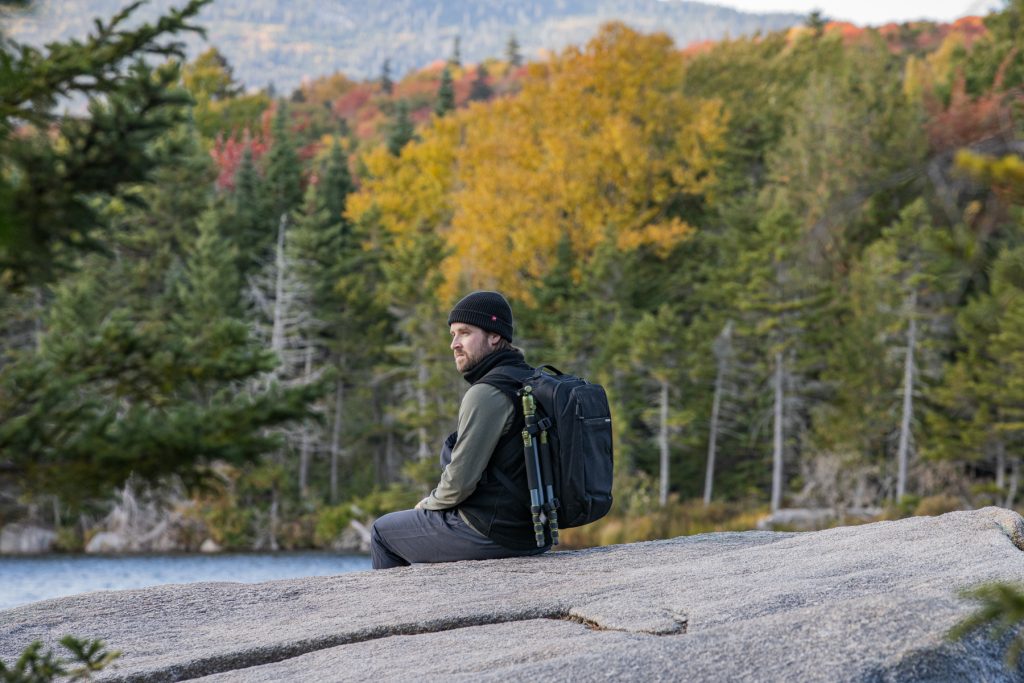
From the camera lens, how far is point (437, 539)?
610 cm

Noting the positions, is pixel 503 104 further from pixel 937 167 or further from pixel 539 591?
pixel 937 167

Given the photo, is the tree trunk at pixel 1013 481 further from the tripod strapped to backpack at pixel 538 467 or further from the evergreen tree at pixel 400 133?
the evergreen tree at pixel 400 133

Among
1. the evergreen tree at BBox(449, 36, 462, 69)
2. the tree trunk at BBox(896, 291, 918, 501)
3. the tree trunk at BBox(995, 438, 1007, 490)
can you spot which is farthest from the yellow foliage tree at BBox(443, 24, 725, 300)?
the evergreen tree at BBox(449, 36, 462, 69)

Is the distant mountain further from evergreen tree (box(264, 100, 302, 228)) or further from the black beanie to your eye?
the black beanie

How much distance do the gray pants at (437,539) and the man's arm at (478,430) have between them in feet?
1.32

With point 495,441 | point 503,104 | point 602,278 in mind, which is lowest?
point 495,441

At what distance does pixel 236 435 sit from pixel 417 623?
190 centimetres

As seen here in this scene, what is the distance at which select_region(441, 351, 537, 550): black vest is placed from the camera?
5.78 metres

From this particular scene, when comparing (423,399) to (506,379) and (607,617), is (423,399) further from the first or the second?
(607,617)

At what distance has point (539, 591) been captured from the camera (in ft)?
17.1

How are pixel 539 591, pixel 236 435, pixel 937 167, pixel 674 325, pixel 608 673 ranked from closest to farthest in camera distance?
pixel 937 167, pixel 236 435, pixel 608 673, pixel 539 591, pixel 674 325

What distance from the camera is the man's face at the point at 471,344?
5.95 metres

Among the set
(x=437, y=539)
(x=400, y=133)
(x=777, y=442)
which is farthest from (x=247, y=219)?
(x=437, y=539)

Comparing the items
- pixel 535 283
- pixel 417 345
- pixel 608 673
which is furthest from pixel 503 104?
pixel 608 673
